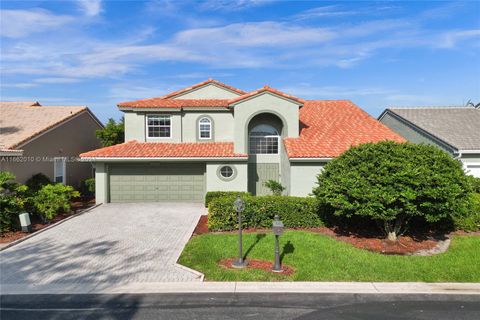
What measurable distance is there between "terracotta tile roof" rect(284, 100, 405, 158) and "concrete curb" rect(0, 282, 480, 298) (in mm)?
8614

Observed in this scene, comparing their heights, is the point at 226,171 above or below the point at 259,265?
above

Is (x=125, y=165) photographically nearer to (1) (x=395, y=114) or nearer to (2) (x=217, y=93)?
(2) (x=217, y=93)

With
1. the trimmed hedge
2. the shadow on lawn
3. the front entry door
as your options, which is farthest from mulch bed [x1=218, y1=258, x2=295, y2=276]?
the front entry door

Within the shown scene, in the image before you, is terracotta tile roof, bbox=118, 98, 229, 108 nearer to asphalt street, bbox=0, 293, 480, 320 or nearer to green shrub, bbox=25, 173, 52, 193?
green shrub, bbox=25, 173, 52, 193

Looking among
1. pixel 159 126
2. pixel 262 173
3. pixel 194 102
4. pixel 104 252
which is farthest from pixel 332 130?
pixel 104 252

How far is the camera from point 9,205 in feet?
39.4

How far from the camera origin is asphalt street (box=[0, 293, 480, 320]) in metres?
6.22

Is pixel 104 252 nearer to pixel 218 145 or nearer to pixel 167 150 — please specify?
pixel 167 150

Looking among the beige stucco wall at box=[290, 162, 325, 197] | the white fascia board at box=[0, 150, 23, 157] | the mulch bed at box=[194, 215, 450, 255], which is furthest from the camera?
the beige stucco wall at box=[290, 162, 325, 197]

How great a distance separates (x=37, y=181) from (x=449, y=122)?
24.7m

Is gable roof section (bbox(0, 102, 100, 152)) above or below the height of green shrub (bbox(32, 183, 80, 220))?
above

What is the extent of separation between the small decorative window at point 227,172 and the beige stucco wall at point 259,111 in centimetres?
103

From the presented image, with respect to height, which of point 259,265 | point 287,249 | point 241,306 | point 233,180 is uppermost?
point 233,180

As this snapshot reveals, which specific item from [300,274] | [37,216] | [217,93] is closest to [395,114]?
[217,93]
